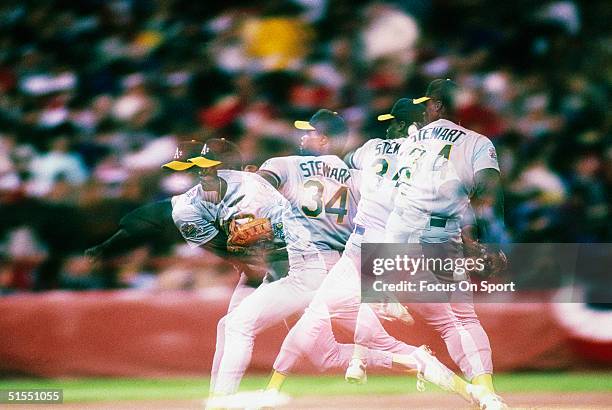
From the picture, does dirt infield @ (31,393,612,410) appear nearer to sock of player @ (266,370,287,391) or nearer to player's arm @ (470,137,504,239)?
sock of player @ (266,370,287,391)

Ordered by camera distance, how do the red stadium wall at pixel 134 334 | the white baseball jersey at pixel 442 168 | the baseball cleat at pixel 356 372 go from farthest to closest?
the red stadium wall at pixel 134 334
the baseball cleat at pixel 356 372
the white baseball jersey at pixel 442 168

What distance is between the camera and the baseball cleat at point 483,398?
4.57m

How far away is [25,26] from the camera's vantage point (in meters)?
4.78

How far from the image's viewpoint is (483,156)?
4.54 m

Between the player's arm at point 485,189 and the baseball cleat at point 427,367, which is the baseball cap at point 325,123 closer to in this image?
the player's arm at point 485,189

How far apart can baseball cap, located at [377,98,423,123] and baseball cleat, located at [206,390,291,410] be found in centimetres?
139

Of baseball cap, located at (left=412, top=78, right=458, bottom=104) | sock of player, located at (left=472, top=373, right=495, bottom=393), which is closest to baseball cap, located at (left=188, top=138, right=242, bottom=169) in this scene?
baseball cap, located at (left=412, top=78, right=458, bottom=104)

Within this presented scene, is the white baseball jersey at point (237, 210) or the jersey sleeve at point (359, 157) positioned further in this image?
the jersey sleeve at point (359, 157)

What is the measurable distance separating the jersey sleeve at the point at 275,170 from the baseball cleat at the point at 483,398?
129cm

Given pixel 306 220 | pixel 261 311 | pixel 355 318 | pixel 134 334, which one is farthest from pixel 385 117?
pixel 134 334

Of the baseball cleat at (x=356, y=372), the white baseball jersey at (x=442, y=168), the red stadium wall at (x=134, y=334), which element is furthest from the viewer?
the red stadium wall at (x=134, y=334)

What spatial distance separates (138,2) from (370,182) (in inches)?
55.9

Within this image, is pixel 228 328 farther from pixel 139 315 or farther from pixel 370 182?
pixel 370 182

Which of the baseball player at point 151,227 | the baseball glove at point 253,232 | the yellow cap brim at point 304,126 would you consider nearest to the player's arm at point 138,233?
the baseball player at point 151,227
